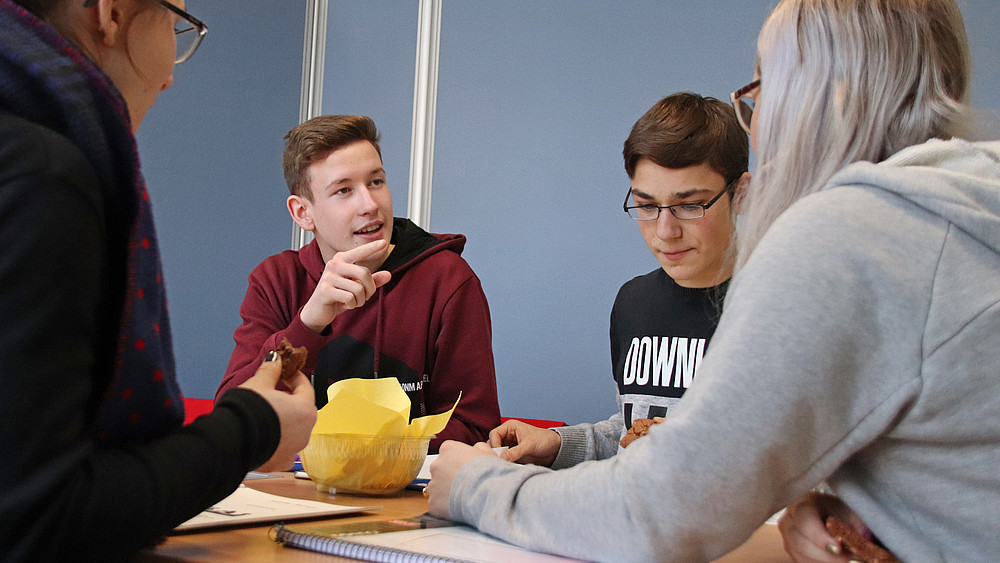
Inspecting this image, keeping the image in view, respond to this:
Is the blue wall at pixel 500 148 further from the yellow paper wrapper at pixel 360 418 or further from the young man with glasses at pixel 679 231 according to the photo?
the yellow paper wrapper at pixel 360 418

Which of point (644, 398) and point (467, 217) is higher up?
point (467, 217)

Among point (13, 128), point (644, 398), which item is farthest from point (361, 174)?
point (13, 128)

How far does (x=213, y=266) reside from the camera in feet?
9.35

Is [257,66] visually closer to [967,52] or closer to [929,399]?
[967,52]

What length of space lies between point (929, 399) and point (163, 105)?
8.51 ft

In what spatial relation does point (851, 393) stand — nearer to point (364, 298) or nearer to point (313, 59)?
point (364, 298)

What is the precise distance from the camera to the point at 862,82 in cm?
79

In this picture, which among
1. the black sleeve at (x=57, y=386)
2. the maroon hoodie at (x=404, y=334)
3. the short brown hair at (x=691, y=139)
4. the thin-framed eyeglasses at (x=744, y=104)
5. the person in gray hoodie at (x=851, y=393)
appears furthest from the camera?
the maroon hoodie at (x=404, y=334)

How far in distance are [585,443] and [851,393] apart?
89 centimetres

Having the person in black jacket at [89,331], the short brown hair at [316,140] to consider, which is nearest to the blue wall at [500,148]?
the short brown hair at [316,140]

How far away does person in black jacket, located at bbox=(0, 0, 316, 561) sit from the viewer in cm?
50

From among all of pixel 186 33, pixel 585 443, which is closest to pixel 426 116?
pixel 585 443

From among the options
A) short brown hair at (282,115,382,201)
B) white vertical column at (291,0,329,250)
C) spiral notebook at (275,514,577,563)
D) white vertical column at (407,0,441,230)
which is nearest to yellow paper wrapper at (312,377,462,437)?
spiral notebook at (275,514,577,563)

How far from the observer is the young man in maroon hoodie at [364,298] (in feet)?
5.60
